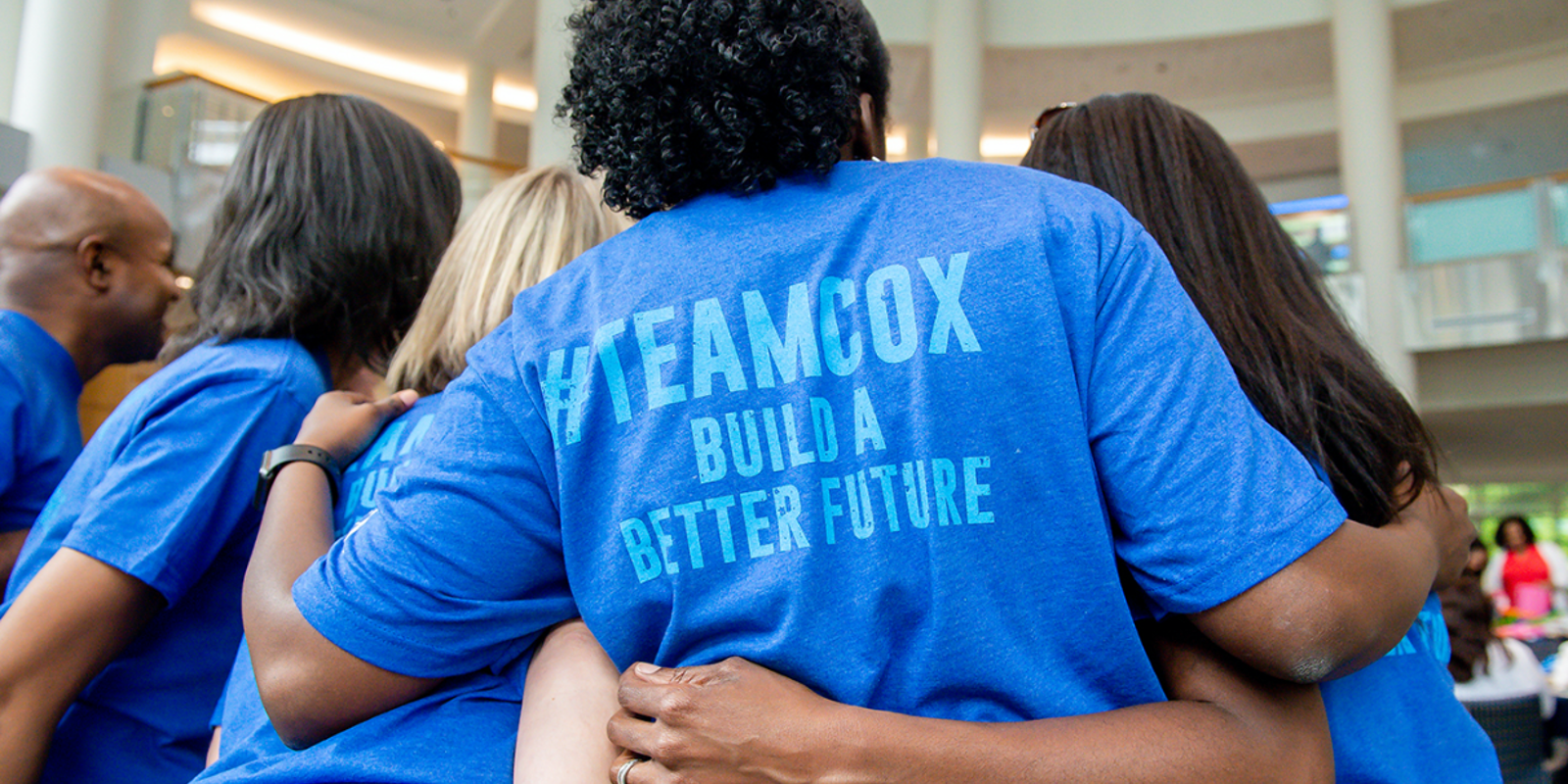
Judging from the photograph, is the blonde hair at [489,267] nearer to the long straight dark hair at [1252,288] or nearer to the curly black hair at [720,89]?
the curly black hair at [720,89]

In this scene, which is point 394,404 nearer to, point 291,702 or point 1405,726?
point 291,702

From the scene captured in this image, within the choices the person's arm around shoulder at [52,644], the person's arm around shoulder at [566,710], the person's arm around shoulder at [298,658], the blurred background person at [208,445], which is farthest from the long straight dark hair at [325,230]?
the person's arm around shoulder at [566,710]

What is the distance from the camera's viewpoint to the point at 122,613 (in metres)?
1.45

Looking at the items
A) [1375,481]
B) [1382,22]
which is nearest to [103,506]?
[1375,481]

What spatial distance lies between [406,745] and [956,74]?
12.2 metres

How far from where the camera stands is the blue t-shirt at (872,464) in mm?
857

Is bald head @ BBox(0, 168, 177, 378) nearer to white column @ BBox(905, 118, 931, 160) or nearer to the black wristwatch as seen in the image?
the black wristwatch

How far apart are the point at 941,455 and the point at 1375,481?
0.57m

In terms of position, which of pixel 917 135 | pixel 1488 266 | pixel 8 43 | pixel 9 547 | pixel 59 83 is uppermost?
pixel 917 135

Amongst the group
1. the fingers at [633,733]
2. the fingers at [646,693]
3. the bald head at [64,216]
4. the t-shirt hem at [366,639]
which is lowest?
the fingers at [633,733]

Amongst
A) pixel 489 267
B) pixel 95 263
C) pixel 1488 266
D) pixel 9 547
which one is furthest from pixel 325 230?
pixel 1488 266

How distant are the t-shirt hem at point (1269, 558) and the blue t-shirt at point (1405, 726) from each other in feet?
1.31

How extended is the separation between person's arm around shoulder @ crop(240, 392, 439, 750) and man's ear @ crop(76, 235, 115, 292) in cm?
109

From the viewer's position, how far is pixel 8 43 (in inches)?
371
